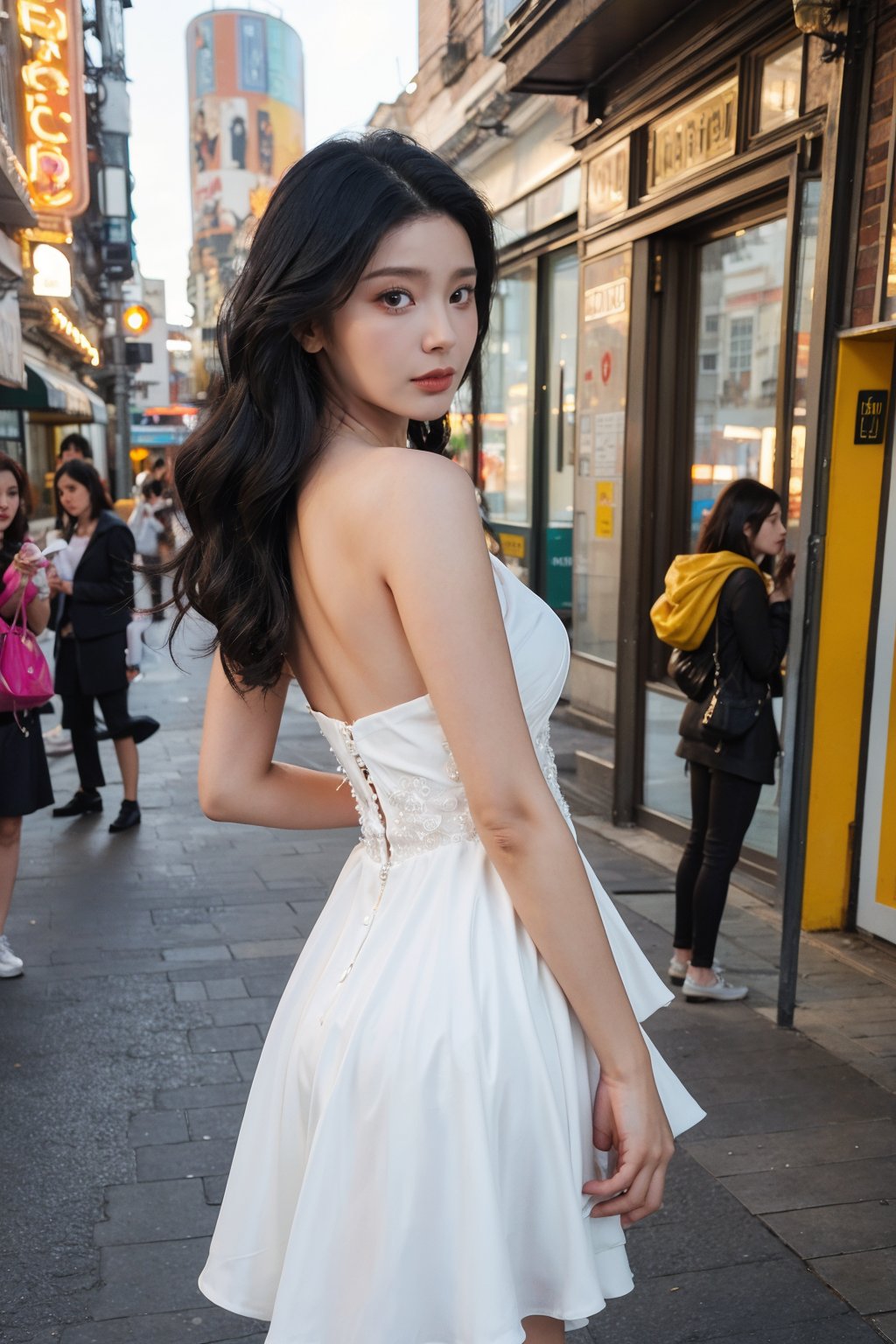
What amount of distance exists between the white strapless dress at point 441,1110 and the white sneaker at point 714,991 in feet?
10.0

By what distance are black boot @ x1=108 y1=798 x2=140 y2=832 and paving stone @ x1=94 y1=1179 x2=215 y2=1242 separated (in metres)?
3.69

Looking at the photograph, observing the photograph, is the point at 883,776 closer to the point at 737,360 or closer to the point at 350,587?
the point at 737,360

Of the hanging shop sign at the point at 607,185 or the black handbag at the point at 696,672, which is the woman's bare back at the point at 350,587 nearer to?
the black handbag at the point at 696,672

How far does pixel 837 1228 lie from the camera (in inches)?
118

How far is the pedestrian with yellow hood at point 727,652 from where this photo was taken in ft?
14.3

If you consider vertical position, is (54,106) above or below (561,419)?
above

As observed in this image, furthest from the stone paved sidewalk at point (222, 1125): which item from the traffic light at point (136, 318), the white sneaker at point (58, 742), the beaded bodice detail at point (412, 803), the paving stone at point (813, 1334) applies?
the traffic light at point (136, 318)

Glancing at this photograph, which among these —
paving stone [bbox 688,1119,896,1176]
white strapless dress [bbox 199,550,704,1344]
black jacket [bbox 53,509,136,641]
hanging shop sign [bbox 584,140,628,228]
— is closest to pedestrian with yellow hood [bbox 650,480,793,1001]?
paving stone [bbox 688,1119,896,1176]

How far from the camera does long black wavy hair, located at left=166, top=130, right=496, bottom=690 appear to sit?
1391 mm

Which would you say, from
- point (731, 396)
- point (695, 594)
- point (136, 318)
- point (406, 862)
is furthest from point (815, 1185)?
point (136, 318)

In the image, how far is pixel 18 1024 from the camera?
426 cm

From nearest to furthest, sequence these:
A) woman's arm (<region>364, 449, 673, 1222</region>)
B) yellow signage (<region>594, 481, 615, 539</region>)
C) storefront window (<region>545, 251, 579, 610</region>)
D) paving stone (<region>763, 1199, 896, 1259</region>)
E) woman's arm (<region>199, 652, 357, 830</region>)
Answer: woman's arm (<region>364, 449, 673, 1222</region>), woman's arm (<region>199, 652, 357, 830</region>), paving stone (<region>763, 1199, 896, 1259</region>), yellow signage (<region>594, 481, 615, 539</region>), storefront window (<region>545, 251, 579, 610</region>)

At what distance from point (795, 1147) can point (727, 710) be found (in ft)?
4.99

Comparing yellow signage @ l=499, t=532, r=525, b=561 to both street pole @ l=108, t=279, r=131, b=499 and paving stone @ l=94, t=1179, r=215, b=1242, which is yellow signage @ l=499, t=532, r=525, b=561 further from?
street pole @ l=108, t=279, r=131, b=499
